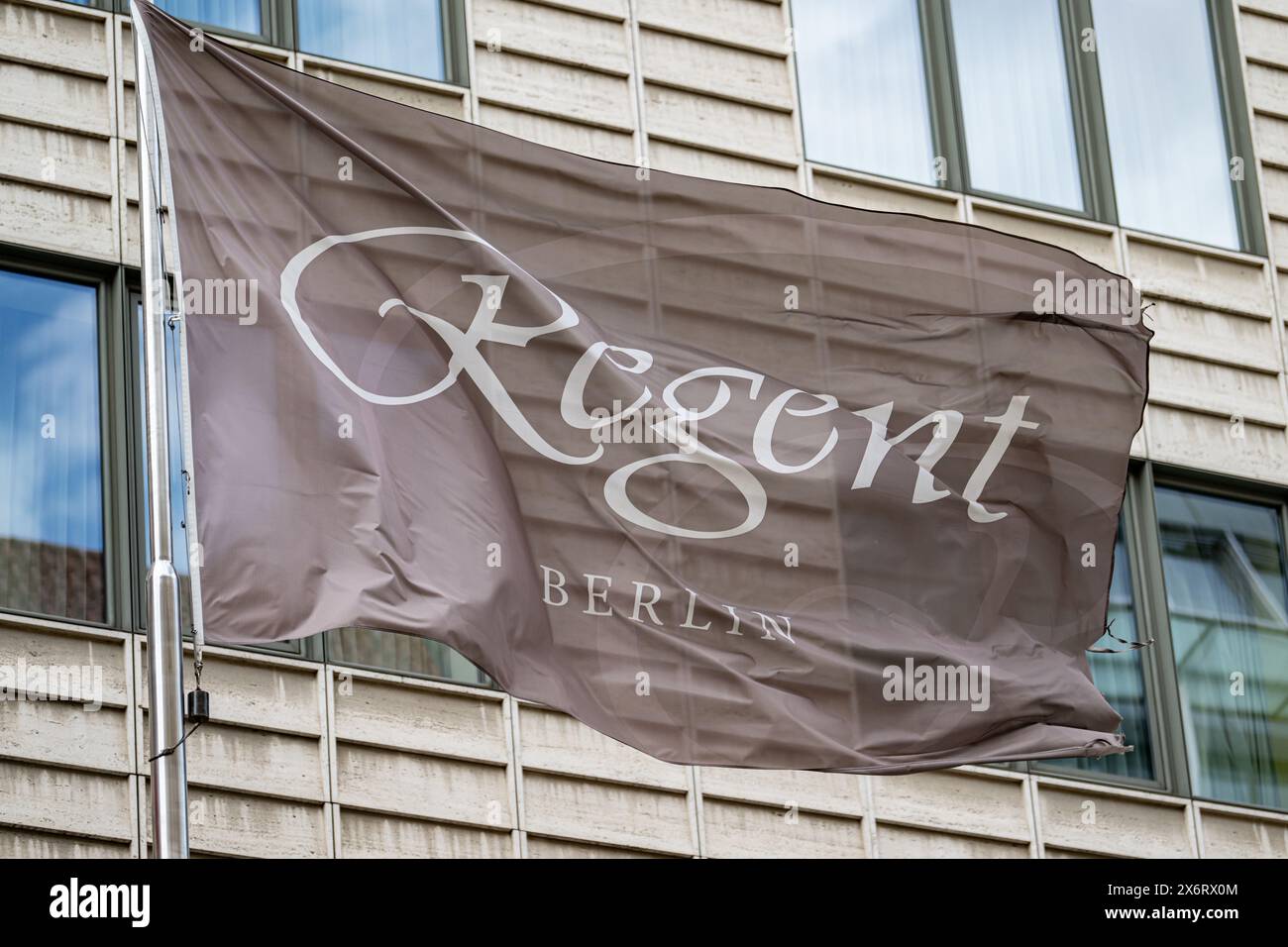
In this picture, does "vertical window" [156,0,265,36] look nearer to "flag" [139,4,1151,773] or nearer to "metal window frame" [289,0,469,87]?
"metal window frame" [289,0,469,87]

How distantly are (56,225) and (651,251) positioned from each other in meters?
4.64

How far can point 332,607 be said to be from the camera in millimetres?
12305

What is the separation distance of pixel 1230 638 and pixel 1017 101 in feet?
15.1

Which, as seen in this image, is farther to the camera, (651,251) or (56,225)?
(56,225)

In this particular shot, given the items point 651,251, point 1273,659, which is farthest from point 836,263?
point 1273,659

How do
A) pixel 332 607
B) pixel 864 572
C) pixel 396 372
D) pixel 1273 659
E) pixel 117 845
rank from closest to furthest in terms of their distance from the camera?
pixel 332 607 < pixel 396 372 < pixel 864 572 < pixel 117 845 < pixel 1273 659

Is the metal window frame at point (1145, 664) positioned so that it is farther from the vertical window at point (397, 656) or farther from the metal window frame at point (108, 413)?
the metal window frame at point (108, 413)

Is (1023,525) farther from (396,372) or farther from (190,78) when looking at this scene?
(190,78)

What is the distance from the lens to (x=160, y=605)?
12188mm

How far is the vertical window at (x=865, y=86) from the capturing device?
20188 mm

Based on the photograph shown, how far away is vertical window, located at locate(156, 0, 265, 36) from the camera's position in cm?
1816

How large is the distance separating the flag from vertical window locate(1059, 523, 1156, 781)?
4.92 meters

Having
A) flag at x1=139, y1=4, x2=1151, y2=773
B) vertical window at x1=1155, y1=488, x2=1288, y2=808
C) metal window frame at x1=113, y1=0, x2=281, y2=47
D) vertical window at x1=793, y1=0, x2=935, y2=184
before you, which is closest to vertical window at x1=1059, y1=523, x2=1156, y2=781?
vertical window at x1=1155, y1=488, x2=1288, y2=808

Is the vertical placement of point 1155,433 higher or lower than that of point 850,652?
higher
